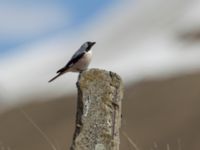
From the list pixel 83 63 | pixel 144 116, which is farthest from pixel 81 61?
pixel 144 116

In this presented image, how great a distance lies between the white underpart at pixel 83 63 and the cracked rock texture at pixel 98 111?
2.72m

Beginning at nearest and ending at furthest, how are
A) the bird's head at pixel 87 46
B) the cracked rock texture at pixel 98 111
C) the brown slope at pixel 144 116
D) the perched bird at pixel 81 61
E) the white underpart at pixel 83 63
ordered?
1. the cracked rock texture at pixel 98 111
2. the bird's head at pixel 87 46
3. the perched bird at pixel 81 61
4. the white underpart at pixel 83 63
5. the brown slope at pixel 144 116

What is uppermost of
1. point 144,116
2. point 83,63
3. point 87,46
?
point 87,46

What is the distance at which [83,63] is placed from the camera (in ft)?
31.8

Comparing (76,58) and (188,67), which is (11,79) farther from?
(76,58)

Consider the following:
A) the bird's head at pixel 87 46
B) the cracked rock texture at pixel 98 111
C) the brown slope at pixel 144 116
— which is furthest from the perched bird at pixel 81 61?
the brown slope at pixel 144 116

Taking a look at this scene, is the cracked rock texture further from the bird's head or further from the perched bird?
the perched bird

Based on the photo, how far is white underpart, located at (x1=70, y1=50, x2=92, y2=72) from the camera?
961cm

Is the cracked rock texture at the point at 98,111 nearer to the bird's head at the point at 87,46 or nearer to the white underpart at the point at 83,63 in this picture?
the bird's head at the point at 87,46

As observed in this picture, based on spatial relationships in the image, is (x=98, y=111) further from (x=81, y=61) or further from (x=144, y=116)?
(x=144, y=116)

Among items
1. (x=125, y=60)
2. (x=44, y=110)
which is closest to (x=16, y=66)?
(x=125, y=60)

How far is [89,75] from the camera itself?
6.86 m

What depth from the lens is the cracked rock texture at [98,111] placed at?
6.68 meters

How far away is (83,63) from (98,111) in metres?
3.00
